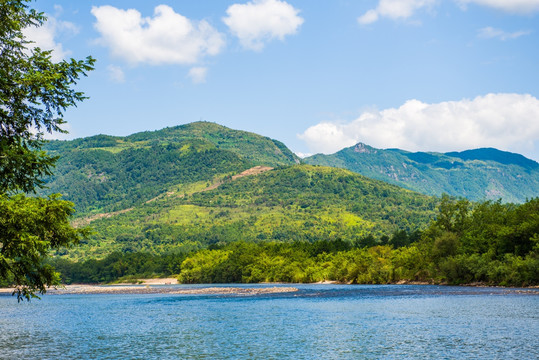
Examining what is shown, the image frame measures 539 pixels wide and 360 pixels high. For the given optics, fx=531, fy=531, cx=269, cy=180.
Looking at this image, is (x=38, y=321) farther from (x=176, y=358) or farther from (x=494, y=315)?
(x=494, y=315)

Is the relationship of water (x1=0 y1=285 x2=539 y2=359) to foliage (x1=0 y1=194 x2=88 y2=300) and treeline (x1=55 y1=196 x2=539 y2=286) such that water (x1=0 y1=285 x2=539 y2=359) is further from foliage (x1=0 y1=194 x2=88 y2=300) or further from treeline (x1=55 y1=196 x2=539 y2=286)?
treeline (x1=55 y1=196 x2=539 y2=286)

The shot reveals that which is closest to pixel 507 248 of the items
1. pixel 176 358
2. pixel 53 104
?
pixel 176 358

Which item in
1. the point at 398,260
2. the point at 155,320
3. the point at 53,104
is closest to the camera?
the point at 53,104

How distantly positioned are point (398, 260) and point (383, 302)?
61418 millimetres

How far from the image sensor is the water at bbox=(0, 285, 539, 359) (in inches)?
→ 1597

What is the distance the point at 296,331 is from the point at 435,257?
3300 inches

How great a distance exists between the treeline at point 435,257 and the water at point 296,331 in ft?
82.3

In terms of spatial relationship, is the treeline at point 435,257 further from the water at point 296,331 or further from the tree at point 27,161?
the tree at point 27,161

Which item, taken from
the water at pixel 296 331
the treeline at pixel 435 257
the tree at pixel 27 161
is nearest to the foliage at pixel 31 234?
the tree at pixel 27 161

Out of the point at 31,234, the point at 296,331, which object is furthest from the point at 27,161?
the point at 296,331

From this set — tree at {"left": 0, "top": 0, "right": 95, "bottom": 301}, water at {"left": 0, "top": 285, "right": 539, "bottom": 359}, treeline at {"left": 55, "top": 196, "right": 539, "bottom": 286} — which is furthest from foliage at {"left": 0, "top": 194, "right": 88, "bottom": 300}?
treeline at {"left": 55, "top": 196, "right": 539, "bottom": 286}

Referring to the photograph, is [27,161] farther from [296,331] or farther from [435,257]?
[435,257]

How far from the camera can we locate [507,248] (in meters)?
106

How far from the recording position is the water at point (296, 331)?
40.6 meters
